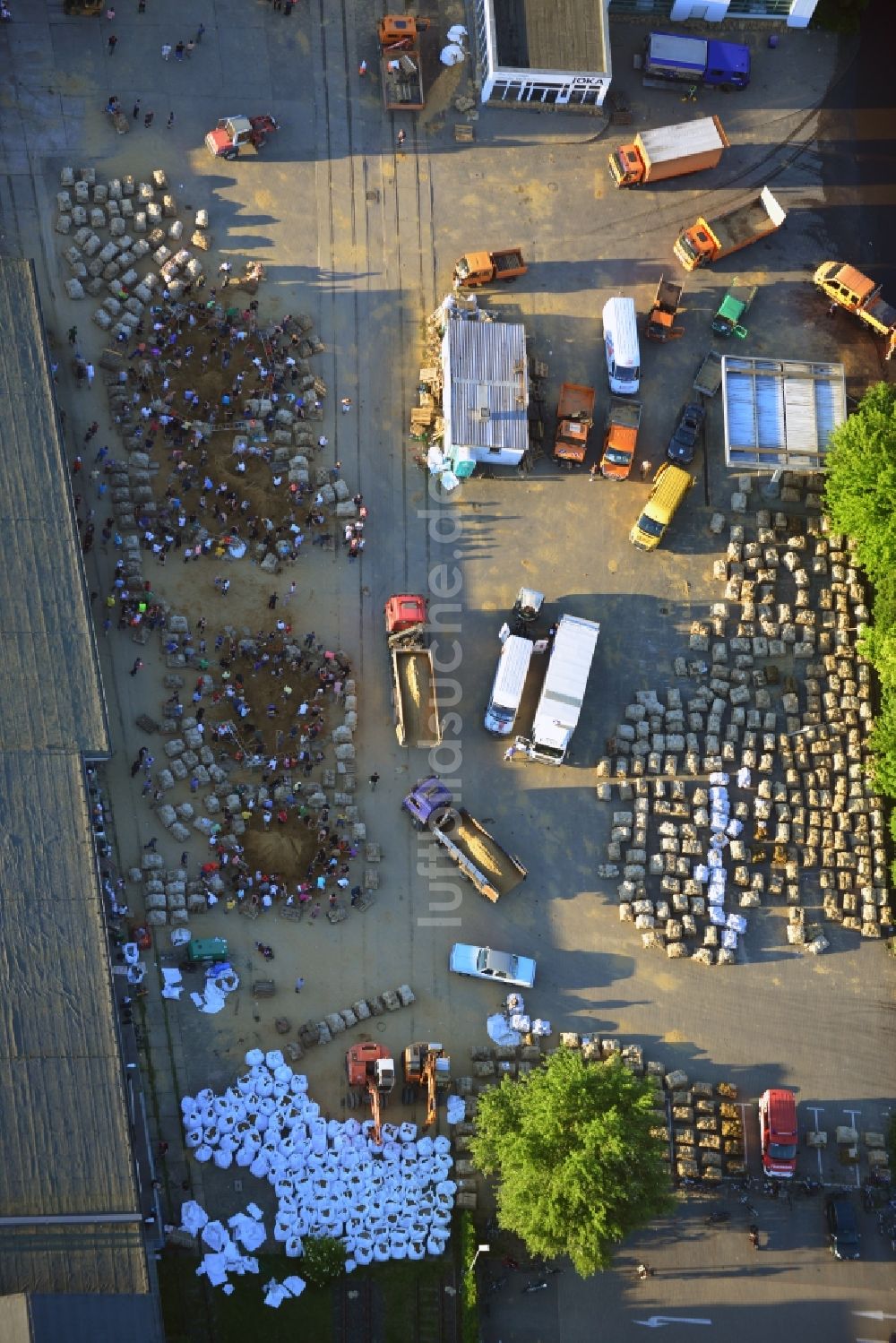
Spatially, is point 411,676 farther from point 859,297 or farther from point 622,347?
point 859,297

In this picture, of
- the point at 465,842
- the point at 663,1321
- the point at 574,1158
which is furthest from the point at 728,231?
the point at 663,1321

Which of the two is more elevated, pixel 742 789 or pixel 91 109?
pixel 91 109

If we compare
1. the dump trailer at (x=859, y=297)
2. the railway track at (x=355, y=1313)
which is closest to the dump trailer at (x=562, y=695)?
the dump trailer at (x=859, y=297)

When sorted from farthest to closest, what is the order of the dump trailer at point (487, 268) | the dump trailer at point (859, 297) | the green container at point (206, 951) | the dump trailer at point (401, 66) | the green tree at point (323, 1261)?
the dump trailer at point (401, 66) < the dump trailer at point (859, 297) < the dump trailer at point (487, 268) < the green container at point (206, 951) < the green tree at point (323, 1261)

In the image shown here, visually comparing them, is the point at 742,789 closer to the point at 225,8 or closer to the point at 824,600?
the point at 824,600

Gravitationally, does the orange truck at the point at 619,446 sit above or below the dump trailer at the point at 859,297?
below

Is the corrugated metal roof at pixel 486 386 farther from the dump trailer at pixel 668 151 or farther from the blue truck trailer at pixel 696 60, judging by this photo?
the blue truck trailer at pixel 696 60

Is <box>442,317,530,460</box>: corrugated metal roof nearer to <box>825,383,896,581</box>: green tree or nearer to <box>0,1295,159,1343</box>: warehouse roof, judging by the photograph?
<box>825,383,896,581</box>: green tree

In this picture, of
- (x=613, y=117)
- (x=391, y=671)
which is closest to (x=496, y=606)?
(x=391, y=671)
